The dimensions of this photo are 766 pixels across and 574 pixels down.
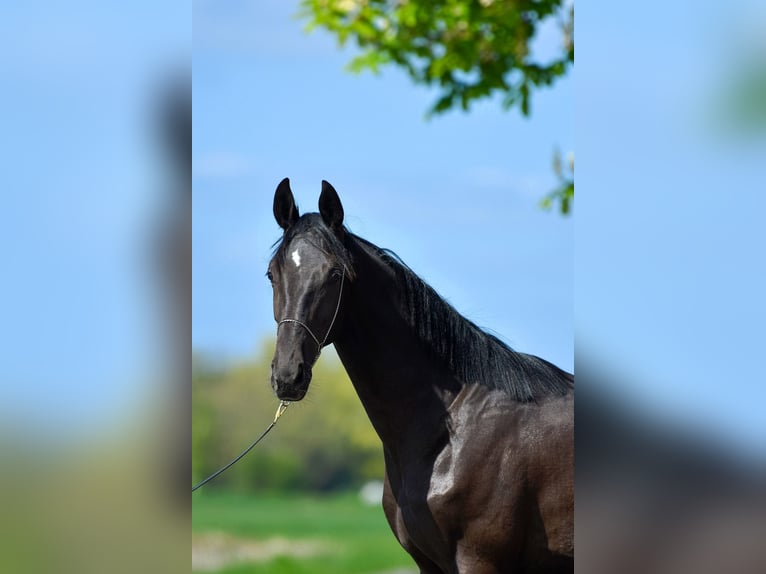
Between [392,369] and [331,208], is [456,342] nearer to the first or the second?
[392,369]

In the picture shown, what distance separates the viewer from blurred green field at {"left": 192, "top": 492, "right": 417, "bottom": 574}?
36.2 feet

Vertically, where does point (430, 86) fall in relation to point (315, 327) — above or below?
above

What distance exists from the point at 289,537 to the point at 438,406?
9841mm

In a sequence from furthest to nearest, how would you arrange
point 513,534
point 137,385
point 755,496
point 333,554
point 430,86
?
point 333,554 → point 430,86 → point 513,534 → point 137,385 → point 755,496

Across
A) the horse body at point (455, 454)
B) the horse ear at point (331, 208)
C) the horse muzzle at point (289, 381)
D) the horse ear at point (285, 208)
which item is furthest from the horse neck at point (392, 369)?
the horse muzzle at point (289, 381)

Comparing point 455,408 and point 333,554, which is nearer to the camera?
point 455,408

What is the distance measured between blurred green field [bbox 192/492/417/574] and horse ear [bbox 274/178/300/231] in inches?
283

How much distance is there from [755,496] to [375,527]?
12943mm

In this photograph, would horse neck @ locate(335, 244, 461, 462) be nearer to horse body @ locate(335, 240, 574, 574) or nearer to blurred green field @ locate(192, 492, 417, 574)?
horse body @ locate(335, 240, 574, 574)

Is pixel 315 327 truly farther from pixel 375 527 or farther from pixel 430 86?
pixel 375 527

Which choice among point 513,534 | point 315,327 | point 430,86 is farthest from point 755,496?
point 430,86

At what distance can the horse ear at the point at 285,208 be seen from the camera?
328 cm

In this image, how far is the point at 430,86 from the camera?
25.6 feet

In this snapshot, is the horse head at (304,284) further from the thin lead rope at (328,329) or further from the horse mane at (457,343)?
the horse mane at (457,343)
